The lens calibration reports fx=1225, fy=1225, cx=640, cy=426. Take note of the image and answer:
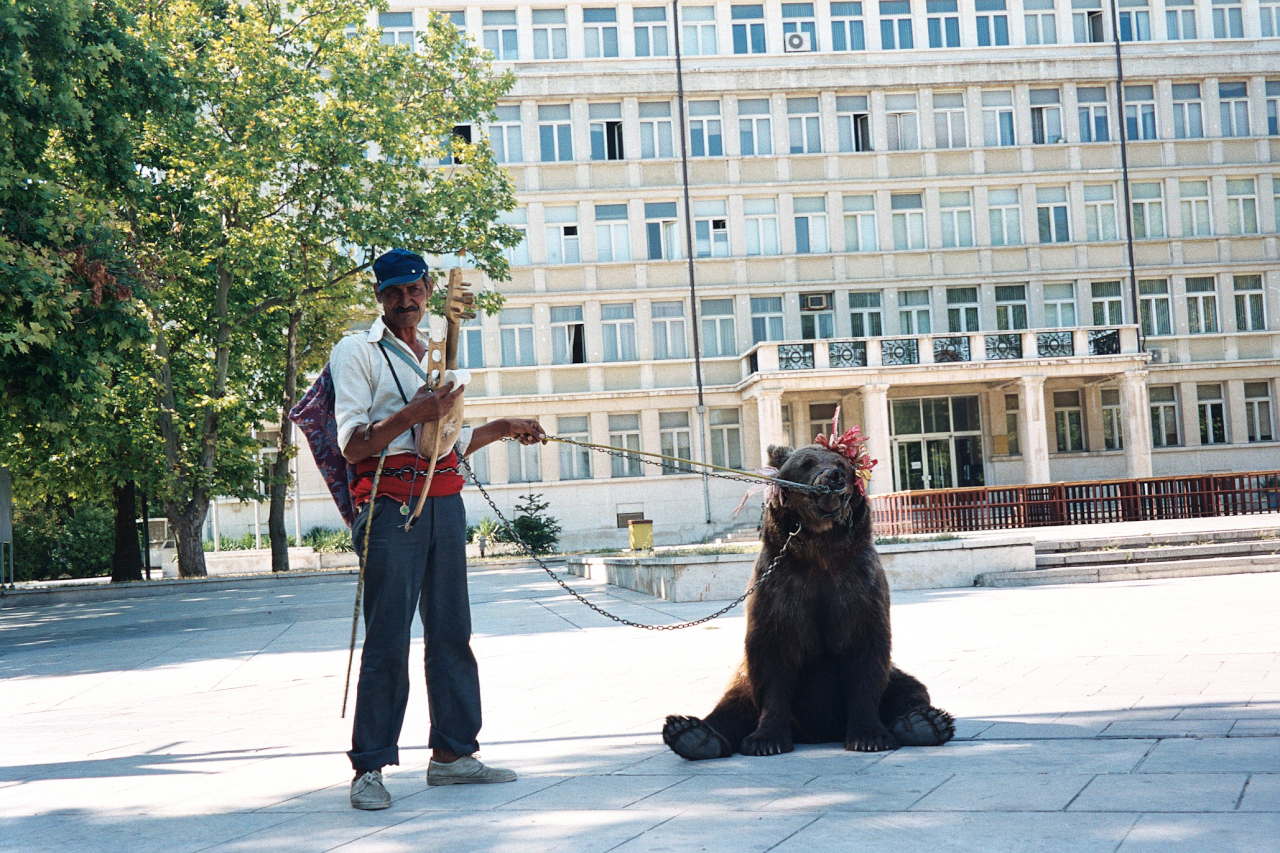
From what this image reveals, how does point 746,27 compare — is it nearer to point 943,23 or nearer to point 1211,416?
point 943,23

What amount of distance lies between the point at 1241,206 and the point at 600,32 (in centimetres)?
2415

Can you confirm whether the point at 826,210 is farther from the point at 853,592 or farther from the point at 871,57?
the point at 853,592

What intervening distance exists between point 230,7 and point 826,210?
2170 centimetres

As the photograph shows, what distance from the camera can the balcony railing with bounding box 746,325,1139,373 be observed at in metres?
39.0

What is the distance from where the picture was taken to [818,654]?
17.5 ft

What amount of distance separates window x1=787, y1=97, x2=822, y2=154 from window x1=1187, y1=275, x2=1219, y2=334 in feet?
47.2

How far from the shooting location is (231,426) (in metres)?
30.0

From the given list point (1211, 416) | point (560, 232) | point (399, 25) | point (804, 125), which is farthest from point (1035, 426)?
point (399, 25)

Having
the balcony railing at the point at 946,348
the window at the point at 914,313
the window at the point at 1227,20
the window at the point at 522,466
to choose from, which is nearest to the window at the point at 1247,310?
the balcony railing at the point at 946,348

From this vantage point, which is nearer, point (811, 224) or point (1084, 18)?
point (811, 224)

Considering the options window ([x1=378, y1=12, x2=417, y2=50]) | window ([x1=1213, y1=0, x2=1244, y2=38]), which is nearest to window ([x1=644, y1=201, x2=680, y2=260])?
window ([x1=378, y1=12, x2=417, y2=50])

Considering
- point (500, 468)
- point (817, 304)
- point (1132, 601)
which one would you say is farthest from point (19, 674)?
→ point (817, 304)

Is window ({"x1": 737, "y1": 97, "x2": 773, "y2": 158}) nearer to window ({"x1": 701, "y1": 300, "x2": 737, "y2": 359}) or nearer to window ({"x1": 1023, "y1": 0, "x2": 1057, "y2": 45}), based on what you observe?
window ({"x1": 701, "y1": 300, "x2": 737, "y2": 359})

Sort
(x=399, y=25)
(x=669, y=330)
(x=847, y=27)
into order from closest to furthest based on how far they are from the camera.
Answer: (x=669, y=330) → (x=399, y=25) → (x=847, y=27)
